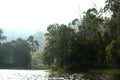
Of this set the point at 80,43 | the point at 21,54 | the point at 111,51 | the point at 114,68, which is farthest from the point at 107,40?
the point at 21,54

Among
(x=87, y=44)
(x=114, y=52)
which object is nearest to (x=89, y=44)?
(x=87, y=44)

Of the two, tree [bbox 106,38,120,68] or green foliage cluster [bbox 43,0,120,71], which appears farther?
green foliage cluster [bbox 43,0,120,71]

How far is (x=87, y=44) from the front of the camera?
9800cm

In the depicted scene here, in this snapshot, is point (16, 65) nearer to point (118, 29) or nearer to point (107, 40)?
point (107, 40)

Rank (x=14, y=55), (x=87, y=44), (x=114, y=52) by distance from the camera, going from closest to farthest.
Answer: (x=114, y=52) → (x=87, y=44) → (x=14, y=55)

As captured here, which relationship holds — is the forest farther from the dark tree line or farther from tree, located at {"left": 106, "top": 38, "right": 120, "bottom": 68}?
the dark tree line

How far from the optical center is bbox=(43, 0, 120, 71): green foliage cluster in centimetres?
8521

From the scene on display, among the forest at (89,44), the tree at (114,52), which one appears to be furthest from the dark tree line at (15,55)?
the tree at (114,52)

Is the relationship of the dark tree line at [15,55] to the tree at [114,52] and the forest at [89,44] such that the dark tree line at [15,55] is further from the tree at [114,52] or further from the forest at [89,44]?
the tree at [114,52]

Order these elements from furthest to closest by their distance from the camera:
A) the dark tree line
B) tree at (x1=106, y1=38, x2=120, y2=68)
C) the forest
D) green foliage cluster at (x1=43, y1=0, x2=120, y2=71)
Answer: the dark tree line
green foliage cluster at (x1=43, y1=0, x2=120, y2=71)
the forest
tree at (x1=106, y1=38, x2=120, y2=68)

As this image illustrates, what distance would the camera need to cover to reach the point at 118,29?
7688 centimetres

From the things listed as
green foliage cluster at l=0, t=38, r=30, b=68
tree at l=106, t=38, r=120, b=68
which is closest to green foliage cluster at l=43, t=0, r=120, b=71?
tree at l=106, t=38, r=120, b=68

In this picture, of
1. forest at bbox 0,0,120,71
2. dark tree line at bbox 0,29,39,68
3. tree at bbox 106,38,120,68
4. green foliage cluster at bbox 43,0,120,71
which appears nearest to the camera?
tree at bbox 106,38,120,68

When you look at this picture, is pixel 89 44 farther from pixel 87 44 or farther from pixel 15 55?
pixel 15 55
